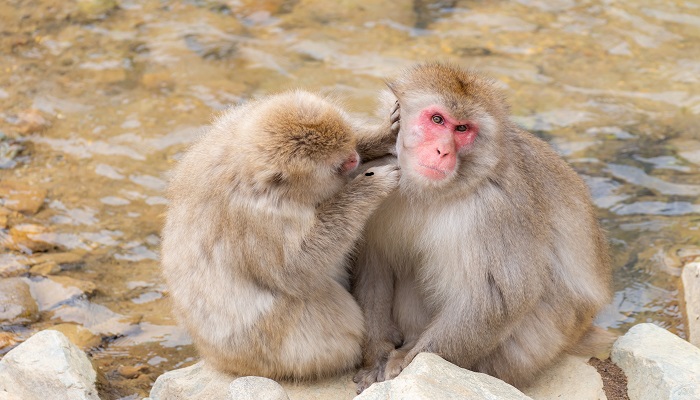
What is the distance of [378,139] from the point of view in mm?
3662

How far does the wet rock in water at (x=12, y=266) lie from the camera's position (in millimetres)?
5448

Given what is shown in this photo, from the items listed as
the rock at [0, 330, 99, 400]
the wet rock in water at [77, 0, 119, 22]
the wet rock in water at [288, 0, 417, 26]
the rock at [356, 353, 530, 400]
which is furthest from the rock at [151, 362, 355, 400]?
the wet rock in water at [77, 0, 119, 22]

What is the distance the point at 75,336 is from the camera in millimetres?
5027

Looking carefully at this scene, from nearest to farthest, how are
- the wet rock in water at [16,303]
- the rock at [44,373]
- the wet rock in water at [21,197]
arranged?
the rock at [44,373] → the wet rock in water at [16,303] → the wet rock in water at [21,197]

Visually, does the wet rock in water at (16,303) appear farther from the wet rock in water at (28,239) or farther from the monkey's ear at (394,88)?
the monkey's ear at (394,88)

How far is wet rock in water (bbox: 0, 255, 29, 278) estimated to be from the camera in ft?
17.9

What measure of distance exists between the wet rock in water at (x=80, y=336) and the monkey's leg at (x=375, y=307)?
183 centimetres

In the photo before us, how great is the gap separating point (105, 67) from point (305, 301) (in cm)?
477

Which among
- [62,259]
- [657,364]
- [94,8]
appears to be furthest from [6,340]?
[94,8]

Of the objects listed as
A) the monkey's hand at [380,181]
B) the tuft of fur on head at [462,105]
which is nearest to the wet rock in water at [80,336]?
the monkey's hand at [380,181]

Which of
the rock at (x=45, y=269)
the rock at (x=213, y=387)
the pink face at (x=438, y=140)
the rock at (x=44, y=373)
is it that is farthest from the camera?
the rock at (x=45, y=269)

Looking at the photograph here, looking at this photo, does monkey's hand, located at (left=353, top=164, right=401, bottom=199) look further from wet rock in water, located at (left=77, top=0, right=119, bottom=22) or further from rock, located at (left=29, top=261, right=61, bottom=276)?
wet rock in water, located at (left=77, top=0, right=119, bottom=22)

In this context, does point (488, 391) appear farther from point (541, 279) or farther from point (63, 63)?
point (63, 63)

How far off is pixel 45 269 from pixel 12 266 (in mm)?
188
